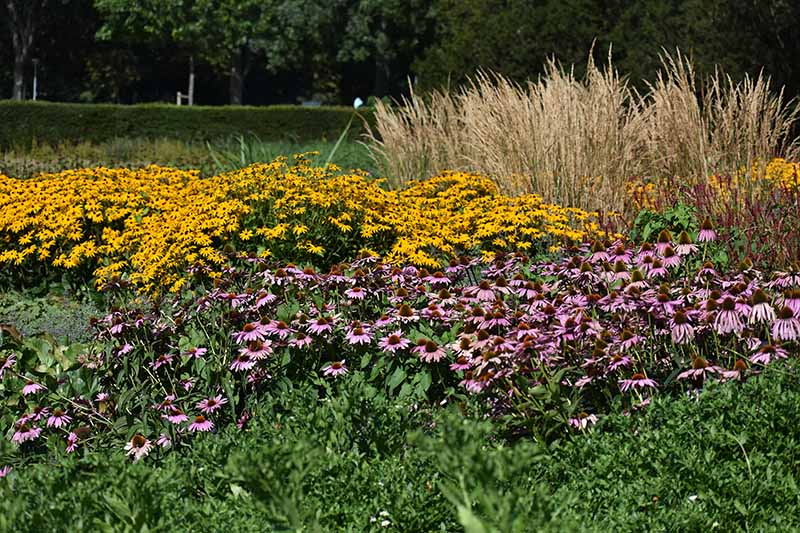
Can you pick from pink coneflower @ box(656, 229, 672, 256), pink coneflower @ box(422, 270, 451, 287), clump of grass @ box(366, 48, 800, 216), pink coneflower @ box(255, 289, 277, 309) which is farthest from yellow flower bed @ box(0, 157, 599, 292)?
pink coneflower @ box(656, 229, 672, 256)

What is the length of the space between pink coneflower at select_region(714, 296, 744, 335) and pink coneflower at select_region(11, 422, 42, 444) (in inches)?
97.9

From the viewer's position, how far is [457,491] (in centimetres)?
234

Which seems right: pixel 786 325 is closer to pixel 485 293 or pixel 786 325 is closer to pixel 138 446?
pixel 485 293

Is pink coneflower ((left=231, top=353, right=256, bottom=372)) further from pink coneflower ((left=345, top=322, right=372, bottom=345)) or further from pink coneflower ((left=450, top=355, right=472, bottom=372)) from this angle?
pink coneflower ((left=450, top=355, right=472, bottom=372))

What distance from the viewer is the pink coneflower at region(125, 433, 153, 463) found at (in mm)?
3476

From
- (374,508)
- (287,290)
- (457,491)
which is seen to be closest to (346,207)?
(287,290)

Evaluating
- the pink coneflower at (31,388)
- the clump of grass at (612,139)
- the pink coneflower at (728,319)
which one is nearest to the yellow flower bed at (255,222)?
the clump of grass at (612,139)

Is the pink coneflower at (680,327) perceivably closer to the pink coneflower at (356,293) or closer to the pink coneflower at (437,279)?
the pink coneflower at (437,279)

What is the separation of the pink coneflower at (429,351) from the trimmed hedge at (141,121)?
16.0 m

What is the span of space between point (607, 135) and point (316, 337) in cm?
396

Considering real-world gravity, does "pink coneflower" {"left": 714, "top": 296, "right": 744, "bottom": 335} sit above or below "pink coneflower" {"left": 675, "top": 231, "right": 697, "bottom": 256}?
below

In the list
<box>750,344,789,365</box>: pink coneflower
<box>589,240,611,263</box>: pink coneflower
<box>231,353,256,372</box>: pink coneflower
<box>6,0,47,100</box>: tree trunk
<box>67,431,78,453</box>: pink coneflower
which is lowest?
<box>67,431,78,453</box>: pink coneflower

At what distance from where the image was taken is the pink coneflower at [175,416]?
3.65 metres

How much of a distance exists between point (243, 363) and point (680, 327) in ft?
5.17
